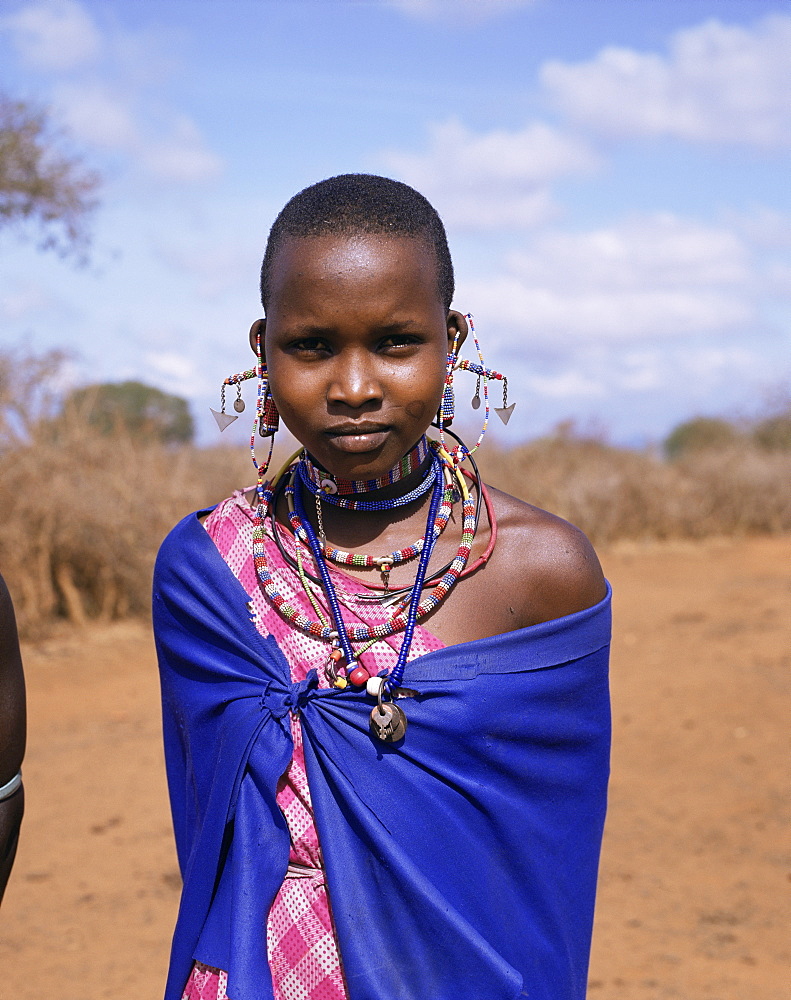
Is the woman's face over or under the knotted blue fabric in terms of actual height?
over

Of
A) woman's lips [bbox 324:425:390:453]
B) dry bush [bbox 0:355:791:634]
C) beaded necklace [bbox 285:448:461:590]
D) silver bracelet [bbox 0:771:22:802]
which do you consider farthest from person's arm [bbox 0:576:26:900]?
dry bush [bbox 0:355:791:634]

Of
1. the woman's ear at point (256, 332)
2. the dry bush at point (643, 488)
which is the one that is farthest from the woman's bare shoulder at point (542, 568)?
the dry bush at point (643, 488)

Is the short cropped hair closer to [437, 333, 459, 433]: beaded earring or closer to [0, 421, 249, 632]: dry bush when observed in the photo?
[437, 333, 459, 433]: beaded earring

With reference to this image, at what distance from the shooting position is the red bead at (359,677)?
1.71 meters

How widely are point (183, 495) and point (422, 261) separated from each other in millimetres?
7631

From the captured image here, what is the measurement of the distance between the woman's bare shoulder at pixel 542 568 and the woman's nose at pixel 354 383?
15.8 inches

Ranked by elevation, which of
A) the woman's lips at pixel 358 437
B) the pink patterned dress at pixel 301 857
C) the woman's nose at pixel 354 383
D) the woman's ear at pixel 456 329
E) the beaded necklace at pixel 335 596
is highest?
the woman's ear at pixel 456 329

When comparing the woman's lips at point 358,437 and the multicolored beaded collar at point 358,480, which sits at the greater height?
the woman's lips at point 358,437

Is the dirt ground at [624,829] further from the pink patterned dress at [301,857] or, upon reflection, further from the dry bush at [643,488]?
the dry bush at [643,488]

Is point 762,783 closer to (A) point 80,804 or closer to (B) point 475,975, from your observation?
(A) point 80,804

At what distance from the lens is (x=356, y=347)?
1.68m

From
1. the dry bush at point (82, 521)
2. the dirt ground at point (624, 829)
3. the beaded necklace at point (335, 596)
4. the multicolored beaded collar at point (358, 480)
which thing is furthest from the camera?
the dry bush at point (82, 521)

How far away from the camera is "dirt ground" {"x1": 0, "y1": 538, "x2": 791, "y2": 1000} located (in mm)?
3746

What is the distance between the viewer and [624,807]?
5227 mm
